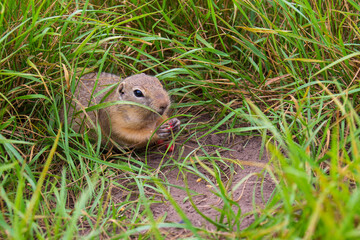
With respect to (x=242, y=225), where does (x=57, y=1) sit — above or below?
above

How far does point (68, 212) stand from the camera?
10.7 feet

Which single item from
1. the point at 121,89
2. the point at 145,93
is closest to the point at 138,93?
the point at 145,93

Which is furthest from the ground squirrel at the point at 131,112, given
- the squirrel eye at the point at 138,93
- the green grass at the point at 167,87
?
the green grass at the point at 167,87

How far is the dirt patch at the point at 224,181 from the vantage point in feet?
10.4

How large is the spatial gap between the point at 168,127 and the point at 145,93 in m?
0.41

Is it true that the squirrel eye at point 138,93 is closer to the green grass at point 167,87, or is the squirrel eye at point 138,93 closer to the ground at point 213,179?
the green grass at point 167,87

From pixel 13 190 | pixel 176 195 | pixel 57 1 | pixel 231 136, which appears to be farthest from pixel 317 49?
pixel 13 190

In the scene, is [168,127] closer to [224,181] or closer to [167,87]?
[167,87]

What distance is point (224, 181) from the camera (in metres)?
3.77

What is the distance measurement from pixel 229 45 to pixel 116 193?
2089 millimetres

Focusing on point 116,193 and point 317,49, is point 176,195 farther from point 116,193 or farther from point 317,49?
point 317,49

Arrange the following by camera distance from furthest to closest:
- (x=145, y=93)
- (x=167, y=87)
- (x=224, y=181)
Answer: (x=167, y=87) → (x=145, y=93) → (x=224, y=181)

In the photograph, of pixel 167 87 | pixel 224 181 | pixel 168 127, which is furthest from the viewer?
pixel 167 87

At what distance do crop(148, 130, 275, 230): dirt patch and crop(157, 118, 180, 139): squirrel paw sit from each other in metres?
0.20
